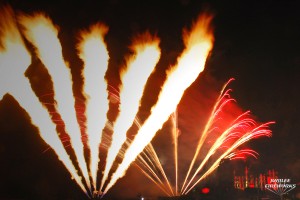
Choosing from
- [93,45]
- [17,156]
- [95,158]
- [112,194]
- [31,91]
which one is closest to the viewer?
[93,45]

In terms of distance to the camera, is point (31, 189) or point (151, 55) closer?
point (151, 55)

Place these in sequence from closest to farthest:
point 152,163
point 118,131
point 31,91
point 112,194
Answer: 1. point 31,91
2. point 118,131
3. point 152,163
4. point 112,194

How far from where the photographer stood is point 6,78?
20688mm

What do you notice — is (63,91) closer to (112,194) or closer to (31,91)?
(31,91)

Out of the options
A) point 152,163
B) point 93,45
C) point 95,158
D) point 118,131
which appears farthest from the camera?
point 152,163

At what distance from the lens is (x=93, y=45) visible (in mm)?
20250

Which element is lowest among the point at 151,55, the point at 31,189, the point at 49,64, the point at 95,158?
the point at 31,189

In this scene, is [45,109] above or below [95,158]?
above

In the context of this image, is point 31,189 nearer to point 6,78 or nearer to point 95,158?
point 95,158

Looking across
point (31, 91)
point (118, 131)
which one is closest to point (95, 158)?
point (118, 131)

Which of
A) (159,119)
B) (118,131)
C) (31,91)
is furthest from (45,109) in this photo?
(159,119)

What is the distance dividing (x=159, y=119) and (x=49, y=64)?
8460mm

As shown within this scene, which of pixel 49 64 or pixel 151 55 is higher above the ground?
pixel 151 55

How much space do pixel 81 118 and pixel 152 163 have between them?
304 inches
